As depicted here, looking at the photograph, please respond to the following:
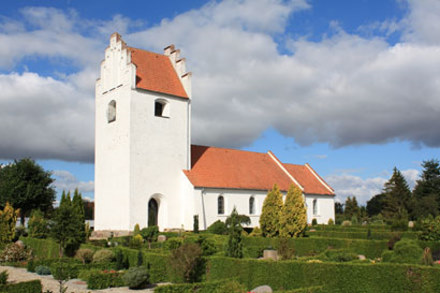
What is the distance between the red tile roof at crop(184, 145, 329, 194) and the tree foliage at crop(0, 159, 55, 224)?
15.5 meters

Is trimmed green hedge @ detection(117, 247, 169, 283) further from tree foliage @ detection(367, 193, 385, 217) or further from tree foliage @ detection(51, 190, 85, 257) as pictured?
tree foliage @ detection(367, 193, 385, 217)

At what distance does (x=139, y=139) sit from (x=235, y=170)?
936 centimetres

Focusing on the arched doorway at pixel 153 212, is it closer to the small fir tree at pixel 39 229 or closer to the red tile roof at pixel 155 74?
the small fir tree at pixel 39 229

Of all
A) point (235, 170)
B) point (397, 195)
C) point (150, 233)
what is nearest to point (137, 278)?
point (150, 233)

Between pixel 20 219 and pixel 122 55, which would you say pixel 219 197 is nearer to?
pixel 122 55

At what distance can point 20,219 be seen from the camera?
4147 cm

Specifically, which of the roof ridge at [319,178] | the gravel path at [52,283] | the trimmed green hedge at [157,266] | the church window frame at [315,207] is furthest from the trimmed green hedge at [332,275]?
the roof ridge at [319,178]

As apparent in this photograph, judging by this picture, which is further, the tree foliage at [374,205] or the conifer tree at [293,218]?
the tree foliage at [374,205]

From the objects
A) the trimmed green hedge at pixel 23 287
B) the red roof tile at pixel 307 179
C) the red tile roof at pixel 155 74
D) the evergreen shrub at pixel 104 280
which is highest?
the red tile roof at pixel 155 74

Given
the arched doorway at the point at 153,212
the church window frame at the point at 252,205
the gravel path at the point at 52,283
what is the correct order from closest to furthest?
the gravel path at the point at 52,283 < the arched doorway at the point at 153,212 < the church window frame at the point at 252,205

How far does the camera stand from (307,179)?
42531 millimetres

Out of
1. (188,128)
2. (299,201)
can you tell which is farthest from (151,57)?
(299,201)

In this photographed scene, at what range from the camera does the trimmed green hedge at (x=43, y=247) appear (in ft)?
72.5

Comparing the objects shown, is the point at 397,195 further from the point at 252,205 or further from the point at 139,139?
the point at 139,139
